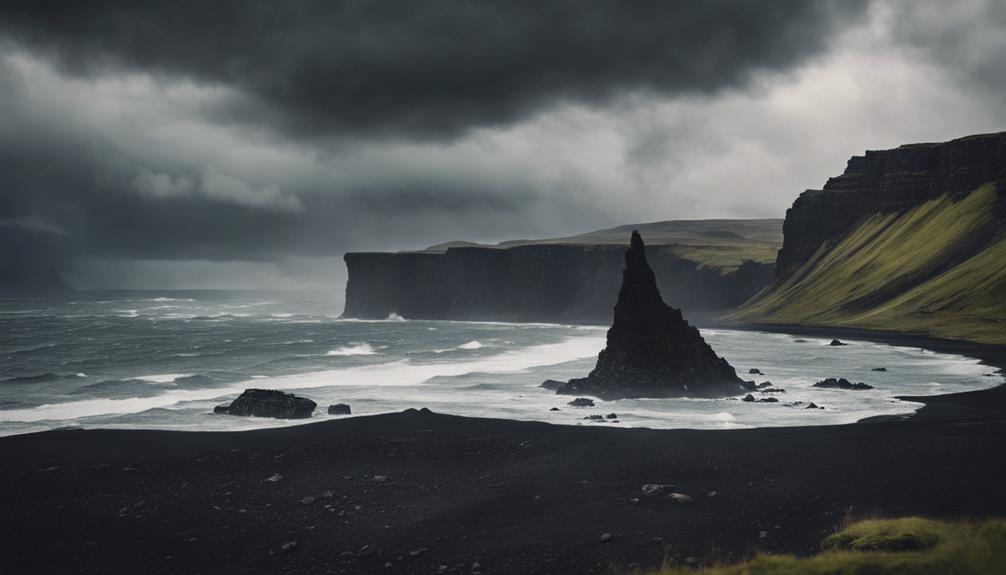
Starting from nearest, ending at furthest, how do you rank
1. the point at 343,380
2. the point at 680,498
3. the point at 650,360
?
the point at 680,498, the point at 650,360, the point at 343,380

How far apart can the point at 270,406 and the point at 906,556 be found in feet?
138

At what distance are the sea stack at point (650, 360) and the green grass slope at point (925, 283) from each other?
2779 inches

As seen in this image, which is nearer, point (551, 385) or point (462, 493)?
point (462, 493)

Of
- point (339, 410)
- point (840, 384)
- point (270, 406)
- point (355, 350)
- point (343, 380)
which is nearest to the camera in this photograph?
point (270, 406)

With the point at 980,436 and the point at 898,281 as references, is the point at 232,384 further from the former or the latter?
the point at 898,281

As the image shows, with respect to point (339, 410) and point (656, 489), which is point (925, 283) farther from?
point (656, 489)

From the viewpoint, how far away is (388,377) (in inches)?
3066

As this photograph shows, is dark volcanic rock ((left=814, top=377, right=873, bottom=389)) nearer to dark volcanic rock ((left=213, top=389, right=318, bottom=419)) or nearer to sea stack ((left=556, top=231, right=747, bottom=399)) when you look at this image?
sea stack ((left=556, top=231, right=747, bottom=399))

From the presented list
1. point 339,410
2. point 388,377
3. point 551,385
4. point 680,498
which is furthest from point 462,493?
point 388,377

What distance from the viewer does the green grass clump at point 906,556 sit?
15.3m

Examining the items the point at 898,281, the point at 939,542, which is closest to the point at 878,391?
the point at 939,542

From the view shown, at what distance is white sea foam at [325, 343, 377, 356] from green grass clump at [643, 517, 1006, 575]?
89.8 m

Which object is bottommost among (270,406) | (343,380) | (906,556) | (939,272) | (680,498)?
(680,498)

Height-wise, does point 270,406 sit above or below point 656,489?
above
